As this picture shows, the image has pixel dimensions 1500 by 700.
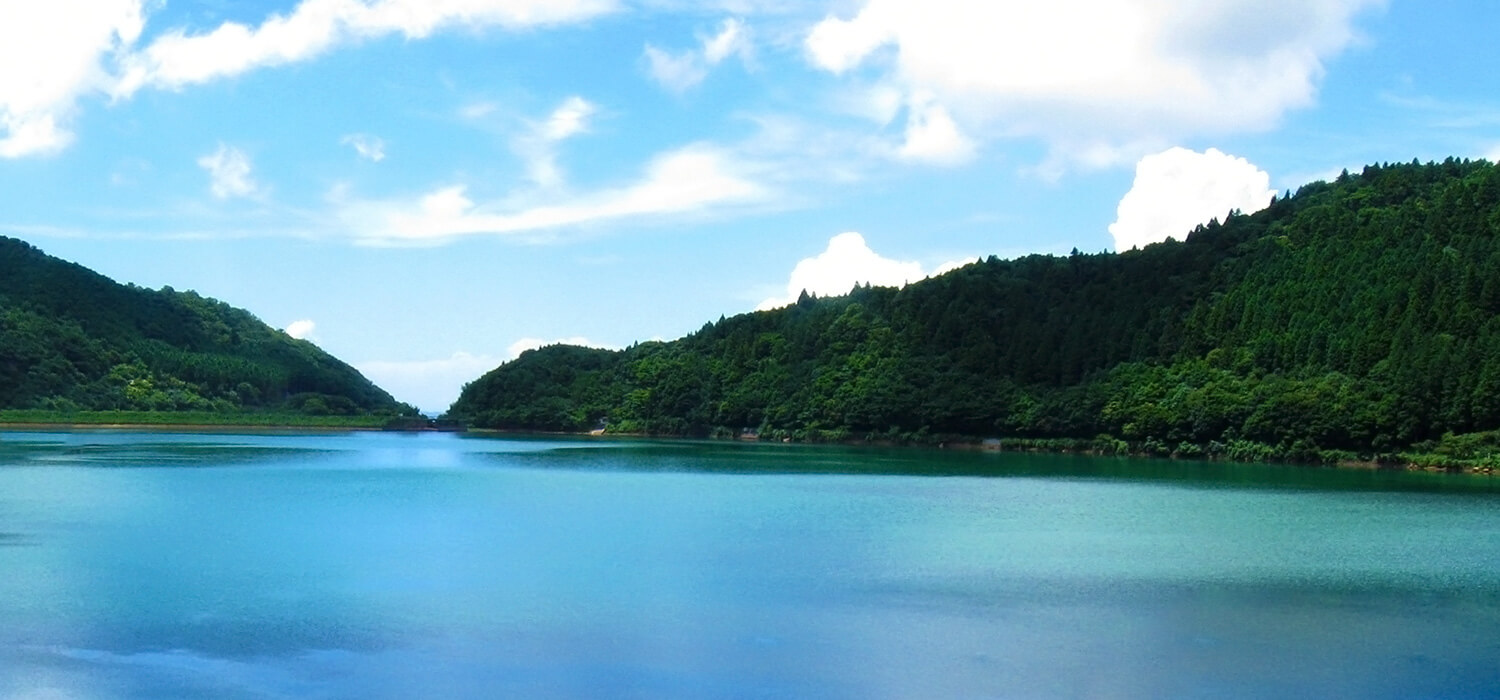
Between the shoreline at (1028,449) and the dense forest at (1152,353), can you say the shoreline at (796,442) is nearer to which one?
the shoreline at (1028,449)

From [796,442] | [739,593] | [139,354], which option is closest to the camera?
[739,593]

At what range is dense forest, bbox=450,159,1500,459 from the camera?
57.8m

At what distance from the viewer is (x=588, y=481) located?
143 ft

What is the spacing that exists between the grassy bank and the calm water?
58068 mm

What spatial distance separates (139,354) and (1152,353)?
81.8 metres

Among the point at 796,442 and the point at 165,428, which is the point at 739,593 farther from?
the point at 165,428

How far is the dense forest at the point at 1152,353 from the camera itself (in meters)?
57.8

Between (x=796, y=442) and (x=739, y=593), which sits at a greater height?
(x=796, y=442)

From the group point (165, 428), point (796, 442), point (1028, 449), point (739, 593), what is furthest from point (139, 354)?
point (739, 593)

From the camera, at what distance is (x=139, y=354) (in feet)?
360

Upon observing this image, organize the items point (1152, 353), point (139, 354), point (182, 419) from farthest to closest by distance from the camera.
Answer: point (139, 354), point (182, 419), point (1152, 353)

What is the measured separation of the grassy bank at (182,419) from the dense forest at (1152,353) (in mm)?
12290

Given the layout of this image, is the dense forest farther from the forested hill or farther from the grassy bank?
the forested hill

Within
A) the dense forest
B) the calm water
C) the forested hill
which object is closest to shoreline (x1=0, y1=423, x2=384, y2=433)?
the forested hill
